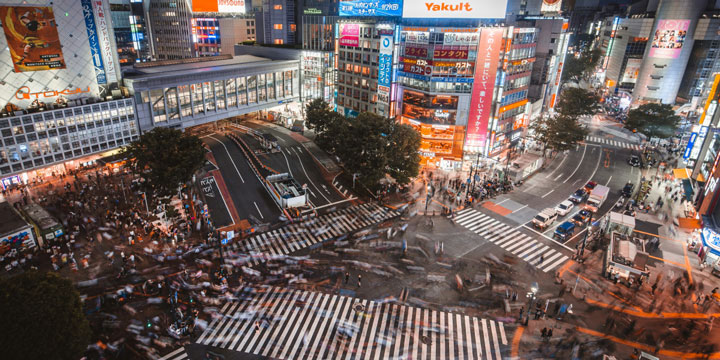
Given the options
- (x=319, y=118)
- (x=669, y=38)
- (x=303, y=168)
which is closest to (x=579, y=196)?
(x=303, y=168)

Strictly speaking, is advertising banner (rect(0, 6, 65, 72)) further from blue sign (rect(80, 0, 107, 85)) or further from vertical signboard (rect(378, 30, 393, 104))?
vertical signboard (rect(378, 30, 393, 104))

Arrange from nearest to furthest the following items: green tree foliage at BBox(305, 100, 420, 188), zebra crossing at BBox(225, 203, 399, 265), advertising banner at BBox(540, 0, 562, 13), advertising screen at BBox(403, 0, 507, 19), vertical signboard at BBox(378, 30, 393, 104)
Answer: zebra crossing at BBox(225, 203, 399, 265)
green tree foliage at BBox(305, 100, 420, 188)
advertising screen at BBox(403, 0, 507, 19)
vertical signboard at BBox(378, 30, 393, 104)
advertising banner at BBox(540, 0, 562, 13)

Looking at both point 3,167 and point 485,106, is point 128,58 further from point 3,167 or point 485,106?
point 485,106

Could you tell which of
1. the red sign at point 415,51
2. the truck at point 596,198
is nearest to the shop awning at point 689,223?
the truck at point 596,198

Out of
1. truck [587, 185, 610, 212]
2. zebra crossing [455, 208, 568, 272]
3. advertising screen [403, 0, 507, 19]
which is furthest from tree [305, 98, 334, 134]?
truck [587, 185, 610, 212]

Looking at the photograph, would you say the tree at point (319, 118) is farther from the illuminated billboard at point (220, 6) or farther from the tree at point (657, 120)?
the tree at point (657, 120)

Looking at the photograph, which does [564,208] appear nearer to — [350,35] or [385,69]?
[385,69]

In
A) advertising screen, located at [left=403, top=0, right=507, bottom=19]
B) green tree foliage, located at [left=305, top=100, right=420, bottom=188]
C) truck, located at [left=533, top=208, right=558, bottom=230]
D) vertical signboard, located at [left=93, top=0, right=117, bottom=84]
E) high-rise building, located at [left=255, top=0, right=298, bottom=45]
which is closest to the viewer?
truck, located at [left=533, top=208, right=558, bottom=230]
